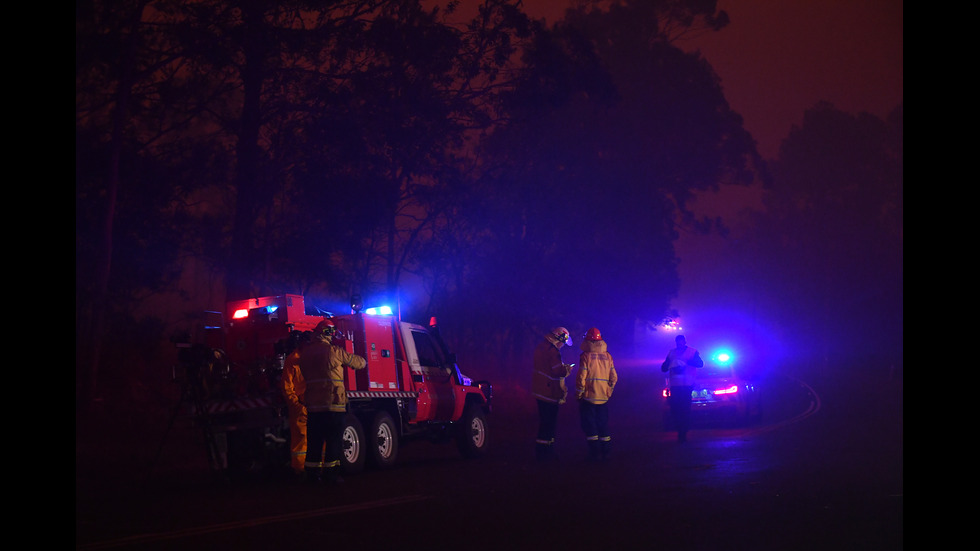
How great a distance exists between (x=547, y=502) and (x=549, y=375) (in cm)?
513

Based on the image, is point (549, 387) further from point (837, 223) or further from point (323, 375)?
point (837, 223)

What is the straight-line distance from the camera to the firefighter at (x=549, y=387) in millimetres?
15359

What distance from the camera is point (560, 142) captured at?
3988cm

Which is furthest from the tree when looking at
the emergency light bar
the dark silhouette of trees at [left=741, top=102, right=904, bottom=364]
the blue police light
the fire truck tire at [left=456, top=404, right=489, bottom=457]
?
the dark silhouette of trees at [left=741, top=102, right=904, bottom=364]

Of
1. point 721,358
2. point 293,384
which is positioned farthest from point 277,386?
point 721,358

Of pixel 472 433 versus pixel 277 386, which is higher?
pixel 277 386

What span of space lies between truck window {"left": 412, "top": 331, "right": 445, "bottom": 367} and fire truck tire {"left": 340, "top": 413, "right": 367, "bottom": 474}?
7.80 ft

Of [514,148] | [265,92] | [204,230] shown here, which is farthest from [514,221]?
[265,92]

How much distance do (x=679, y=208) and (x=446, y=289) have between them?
22517 millimetres

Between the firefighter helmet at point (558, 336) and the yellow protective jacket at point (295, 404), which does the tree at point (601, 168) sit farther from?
the yellow protective jacket at point (295, 404)

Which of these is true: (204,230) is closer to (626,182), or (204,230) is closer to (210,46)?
(210,46)

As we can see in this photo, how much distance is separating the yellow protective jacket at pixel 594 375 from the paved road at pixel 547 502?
3.21 ft

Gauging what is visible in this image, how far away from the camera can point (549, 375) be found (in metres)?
15.6

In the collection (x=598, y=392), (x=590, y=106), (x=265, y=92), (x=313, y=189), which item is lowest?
(x=598, y=392)
